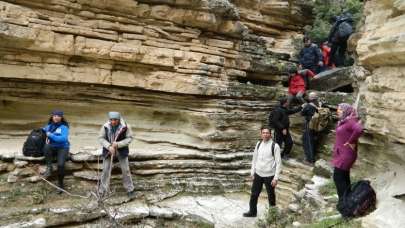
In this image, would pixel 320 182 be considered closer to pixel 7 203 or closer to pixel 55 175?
pixel 55 175

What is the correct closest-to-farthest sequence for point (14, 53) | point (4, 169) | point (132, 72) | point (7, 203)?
point (7, 203)
point (4, 169)
point (14, 53)
point (132, 72)

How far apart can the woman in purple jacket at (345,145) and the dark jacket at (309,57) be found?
677cm

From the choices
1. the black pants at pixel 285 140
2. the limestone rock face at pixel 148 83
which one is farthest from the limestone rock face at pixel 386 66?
the black pants at pixel 285 140

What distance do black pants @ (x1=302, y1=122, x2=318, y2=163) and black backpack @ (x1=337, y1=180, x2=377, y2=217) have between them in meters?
3.56

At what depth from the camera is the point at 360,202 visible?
5.75 m

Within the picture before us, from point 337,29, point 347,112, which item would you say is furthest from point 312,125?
point 337,29

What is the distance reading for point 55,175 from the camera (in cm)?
810

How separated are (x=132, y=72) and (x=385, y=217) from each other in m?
6.75

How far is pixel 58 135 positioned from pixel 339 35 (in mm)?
9129

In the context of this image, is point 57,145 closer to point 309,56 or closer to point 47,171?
point 47,171

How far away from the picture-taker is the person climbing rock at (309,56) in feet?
41.0

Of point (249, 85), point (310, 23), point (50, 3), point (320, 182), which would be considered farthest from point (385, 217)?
point (310, 23)

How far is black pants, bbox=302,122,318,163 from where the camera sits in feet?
30.9

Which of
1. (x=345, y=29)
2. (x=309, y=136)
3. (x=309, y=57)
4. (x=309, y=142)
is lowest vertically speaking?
(x=309, y=142)
